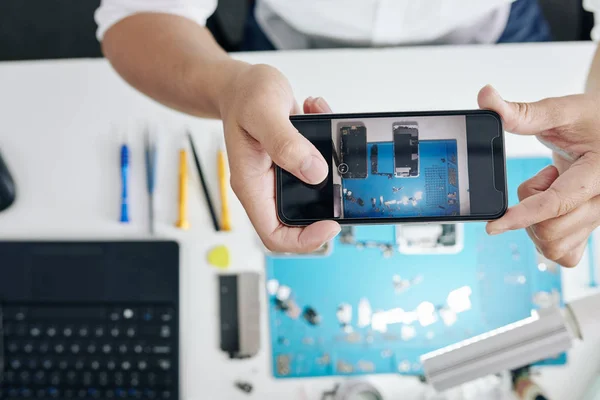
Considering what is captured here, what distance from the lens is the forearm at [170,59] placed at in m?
0.48

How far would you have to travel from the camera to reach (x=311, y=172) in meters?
0.38

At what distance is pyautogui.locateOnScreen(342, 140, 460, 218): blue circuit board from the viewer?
0.42 metres

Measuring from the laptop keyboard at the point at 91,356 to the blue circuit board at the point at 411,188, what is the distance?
34 centimetres

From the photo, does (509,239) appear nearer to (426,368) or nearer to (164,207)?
(426,368)

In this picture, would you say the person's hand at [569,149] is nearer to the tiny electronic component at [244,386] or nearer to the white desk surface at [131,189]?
the white desk surface at [131,189]

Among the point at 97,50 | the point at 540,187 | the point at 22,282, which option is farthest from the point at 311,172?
the point at 97,50

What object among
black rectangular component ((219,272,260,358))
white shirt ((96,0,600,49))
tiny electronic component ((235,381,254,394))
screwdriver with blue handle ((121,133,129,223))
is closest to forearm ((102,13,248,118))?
white shirt ((96,0,600,49))

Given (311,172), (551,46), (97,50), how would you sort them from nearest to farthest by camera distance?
(311,172) < (551,46) < (97,50)

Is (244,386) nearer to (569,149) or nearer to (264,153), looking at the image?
(264,153)

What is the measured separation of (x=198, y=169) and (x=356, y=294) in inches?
10.4

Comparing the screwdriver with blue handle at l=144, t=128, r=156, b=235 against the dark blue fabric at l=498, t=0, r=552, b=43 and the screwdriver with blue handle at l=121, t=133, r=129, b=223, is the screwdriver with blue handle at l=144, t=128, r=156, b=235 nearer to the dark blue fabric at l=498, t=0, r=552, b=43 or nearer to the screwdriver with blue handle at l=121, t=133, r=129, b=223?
the screwdriver with blue handle at l=121, t=133, r=129, b=223

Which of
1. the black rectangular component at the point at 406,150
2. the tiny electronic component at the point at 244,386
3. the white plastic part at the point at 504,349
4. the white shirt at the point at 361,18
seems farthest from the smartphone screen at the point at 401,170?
the tiny electronic component at the point at 244,386

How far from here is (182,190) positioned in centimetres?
63

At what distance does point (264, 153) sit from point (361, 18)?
0.90 ft
